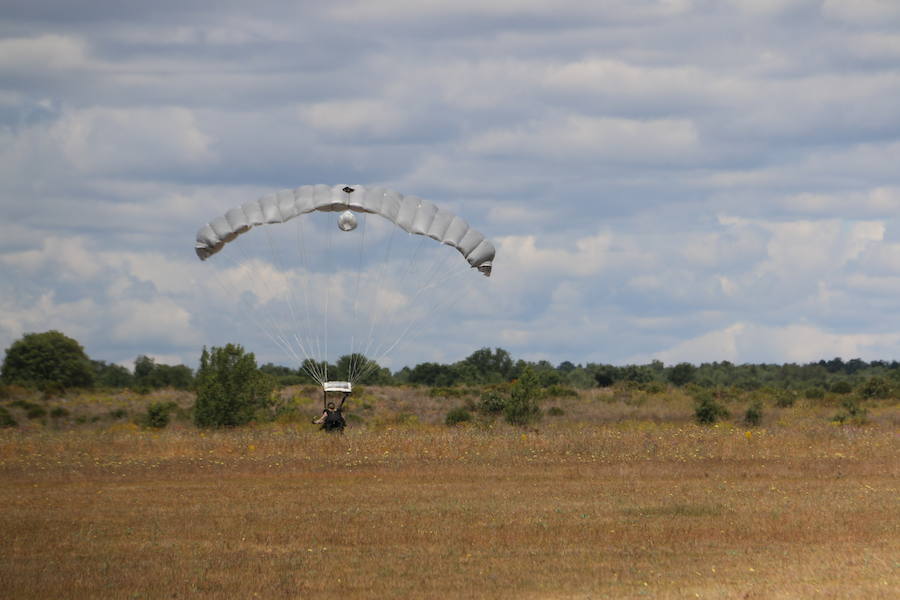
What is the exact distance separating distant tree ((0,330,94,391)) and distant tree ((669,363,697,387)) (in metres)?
47.8

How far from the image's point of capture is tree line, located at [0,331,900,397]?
76938 millimetres

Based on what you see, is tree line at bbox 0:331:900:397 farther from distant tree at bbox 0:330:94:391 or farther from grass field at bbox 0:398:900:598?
grass field at bbox 0:398:900:598

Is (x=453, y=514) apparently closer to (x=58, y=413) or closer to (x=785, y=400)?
(x=58, y=413)

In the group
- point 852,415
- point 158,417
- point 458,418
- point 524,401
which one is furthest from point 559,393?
point 158,417

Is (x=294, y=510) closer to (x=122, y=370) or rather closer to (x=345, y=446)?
(x=345, y=446)

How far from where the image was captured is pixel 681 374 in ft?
316

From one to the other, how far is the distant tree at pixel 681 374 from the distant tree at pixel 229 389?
62904 mm

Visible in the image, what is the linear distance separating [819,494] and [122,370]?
105m

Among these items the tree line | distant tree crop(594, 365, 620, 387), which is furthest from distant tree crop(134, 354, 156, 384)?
distant tree crop(594, 365, 620, 387)

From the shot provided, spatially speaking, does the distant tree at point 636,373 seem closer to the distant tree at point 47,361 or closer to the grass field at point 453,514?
the distant tree at point 47,361

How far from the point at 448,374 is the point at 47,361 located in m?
32.0

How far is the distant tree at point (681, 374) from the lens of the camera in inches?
3772

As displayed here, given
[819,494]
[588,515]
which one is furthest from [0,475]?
[819,494]

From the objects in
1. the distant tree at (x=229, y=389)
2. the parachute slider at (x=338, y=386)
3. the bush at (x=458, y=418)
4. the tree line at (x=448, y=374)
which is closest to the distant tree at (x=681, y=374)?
the tree line at (x=448, y=374)
